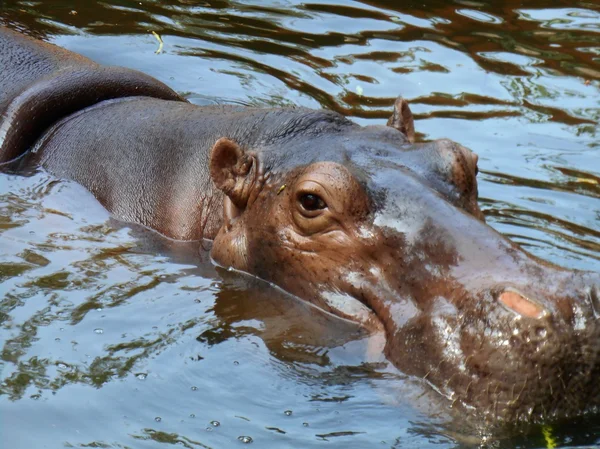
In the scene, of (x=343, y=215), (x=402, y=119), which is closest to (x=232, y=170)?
(x=343, y=215)

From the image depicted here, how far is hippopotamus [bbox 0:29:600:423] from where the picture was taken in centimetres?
452

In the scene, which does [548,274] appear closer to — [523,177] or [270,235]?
[270,235]

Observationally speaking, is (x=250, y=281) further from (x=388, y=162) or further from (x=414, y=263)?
(x=414, y=263)

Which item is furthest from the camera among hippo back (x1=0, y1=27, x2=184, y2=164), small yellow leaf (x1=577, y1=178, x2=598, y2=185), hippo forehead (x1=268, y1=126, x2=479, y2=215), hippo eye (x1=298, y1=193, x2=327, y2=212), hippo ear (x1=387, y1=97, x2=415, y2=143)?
small yellow leaf (x1=577, y1=178, x2=598, y2=185)

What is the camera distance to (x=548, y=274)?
4.73m

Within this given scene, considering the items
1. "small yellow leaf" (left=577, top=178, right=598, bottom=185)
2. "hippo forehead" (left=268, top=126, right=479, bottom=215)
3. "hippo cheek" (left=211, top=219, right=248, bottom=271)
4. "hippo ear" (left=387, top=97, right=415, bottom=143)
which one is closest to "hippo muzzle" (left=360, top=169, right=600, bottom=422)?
"hippo forehead" (left=268, top=126, right=479, bottom=215)

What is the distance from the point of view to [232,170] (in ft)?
20.5

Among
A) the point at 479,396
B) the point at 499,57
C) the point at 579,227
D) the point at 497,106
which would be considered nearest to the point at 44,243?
the point at 479,396

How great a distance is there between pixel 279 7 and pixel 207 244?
6.10 metres

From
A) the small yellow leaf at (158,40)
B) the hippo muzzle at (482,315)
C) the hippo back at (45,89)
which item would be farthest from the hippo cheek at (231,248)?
the small yellow leaf at (158,40)

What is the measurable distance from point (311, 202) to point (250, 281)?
2.51 ft

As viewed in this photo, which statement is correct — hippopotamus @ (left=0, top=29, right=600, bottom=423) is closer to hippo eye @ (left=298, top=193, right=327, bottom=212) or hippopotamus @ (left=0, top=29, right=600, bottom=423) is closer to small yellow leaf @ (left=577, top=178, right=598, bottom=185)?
hippo eye @ (left=298, top=193, right=327, bottom=212)

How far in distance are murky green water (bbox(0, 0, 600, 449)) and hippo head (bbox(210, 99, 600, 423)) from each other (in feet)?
0.49

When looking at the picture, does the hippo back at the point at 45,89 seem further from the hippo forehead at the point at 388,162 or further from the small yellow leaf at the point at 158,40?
the small yellow leaf at the point at 158,40
